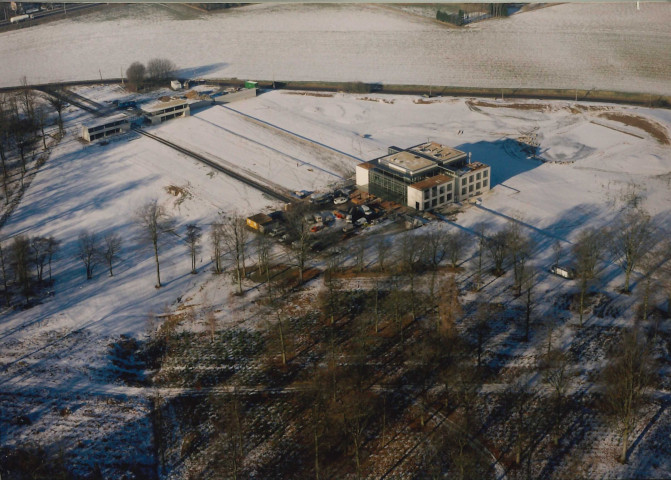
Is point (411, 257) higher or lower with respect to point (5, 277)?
higher

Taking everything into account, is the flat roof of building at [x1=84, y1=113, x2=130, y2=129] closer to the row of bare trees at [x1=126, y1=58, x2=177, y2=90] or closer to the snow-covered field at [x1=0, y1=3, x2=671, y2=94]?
the row of bare trees at [x1=126, y1=58, x2=177, y2=90]

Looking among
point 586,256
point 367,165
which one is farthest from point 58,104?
point 586,256

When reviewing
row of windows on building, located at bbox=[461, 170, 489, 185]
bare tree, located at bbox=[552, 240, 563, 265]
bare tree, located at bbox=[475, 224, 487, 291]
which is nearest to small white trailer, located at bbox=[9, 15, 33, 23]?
row of windows on building, located at bbox=[461, 170, 489, 185]

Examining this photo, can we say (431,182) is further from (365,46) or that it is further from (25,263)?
(365,46)

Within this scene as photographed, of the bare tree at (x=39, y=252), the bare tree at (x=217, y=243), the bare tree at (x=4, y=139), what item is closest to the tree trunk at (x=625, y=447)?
the bare tree at (x=217, y=243)

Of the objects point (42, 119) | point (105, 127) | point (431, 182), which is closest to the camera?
point (431, 182)
